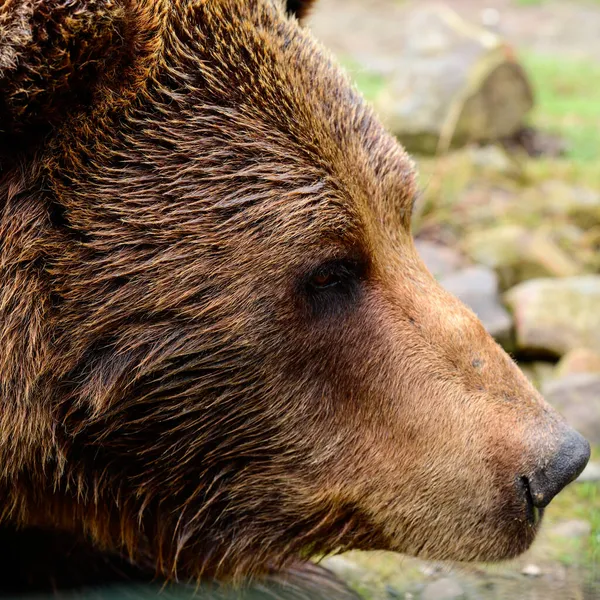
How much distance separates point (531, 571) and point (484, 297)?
271 centimetres

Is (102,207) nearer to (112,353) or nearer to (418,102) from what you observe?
(112,353)

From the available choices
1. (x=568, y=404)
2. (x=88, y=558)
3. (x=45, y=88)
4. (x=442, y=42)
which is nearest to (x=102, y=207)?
(x=45, y=88)

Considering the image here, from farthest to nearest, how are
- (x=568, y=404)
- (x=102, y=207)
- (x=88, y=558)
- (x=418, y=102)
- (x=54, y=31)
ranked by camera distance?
(x=418, y=102) < (x=568, y=404) < (x=88, y=558) < (x=102, y=207) < (x=54, y=31)

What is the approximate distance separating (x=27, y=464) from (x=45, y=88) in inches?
46.7

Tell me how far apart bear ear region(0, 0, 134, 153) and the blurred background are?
4.77 ft

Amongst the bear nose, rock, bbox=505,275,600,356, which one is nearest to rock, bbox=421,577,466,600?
the bear nose

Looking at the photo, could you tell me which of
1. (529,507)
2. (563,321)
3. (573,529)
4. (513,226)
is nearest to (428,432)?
(529,507)

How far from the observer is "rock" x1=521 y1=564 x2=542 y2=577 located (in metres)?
4.05

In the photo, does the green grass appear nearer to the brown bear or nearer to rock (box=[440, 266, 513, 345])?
rock (box=[440, 266, 513, 345])

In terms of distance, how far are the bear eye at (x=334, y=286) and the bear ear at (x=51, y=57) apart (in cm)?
90

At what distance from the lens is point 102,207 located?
120 inches

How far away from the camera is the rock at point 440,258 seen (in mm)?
7254

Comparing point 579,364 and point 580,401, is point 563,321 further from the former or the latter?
point 580,401

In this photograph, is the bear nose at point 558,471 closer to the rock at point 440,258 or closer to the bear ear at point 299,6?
the bear ear at point 299,6
